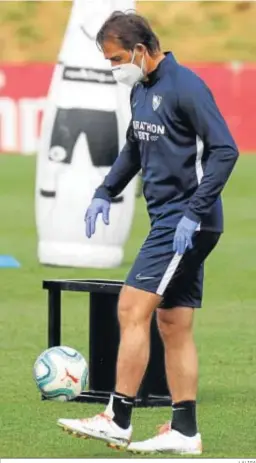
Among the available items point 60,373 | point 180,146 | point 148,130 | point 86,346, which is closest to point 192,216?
point 180,146

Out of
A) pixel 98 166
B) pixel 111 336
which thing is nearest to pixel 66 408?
pixel 111 336

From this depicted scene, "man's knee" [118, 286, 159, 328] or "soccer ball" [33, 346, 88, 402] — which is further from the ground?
"man's knee" [118, 286, 159, 328]

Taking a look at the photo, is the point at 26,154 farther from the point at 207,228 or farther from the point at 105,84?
the point at 207,228

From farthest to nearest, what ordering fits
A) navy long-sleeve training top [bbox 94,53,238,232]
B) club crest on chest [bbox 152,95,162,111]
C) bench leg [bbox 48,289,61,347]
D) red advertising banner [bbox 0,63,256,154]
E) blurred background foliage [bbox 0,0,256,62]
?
blurred background foliage [bbox 0,0,256,62], red advertising banner [bbox 0,63,256,154], bench leg [bbox 48,289,61,347], club crest on chest [bbox 152,95,162,111], navy long-sleeve training top [bbox 94,53,238,232]

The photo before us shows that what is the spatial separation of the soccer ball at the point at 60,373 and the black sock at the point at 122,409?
1165 millimetres

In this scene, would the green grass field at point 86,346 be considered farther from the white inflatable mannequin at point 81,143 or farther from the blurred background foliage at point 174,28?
the blurred background foliage at point 174,28

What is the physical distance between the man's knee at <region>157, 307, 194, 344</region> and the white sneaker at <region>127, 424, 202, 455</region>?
17.8 inches

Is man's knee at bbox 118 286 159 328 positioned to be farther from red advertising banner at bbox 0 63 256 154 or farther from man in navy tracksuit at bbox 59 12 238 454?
red advertising banner at bbox 0 63 256 154

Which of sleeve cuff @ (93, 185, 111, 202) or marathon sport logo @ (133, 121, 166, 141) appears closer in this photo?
marathon sport logo @ (133, 121, 166, 141)

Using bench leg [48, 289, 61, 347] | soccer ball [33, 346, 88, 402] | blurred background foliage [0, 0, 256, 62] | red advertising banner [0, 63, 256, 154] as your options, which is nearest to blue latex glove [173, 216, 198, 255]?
soccer ball [33, 346, 88, 402]

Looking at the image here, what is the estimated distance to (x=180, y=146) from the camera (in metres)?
7.71

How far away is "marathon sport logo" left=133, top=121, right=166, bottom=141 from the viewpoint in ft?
25.3

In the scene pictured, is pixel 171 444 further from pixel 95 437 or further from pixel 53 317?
pixel 53 317

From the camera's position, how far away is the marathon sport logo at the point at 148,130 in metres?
7.71
